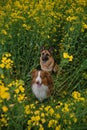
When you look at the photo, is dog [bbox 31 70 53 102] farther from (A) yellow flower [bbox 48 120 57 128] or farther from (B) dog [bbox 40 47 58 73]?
(A) yellow flower [bbox 48 120 57 128]

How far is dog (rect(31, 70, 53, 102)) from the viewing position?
4693 millimetres

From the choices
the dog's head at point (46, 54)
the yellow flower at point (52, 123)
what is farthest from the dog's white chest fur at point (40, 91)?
the yellow flower at point (52, 123)

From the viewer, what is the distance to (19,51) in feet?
19.1

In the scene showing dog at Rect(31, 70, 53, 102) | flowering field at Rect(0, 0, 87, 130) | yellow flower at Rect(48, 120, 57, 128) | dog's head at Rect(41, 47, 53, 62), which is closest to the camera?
yellow flower at Rect(48, 120, 57, 128)

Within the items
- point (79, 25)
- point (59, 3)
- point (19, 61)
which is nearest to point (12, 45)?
point (19, 61)

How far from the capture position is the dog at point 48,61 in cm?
578

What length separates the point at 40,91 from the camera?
479cm

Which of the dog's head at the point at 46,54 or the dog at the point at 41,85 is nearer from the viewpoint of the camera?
the dog at the point at 41,85

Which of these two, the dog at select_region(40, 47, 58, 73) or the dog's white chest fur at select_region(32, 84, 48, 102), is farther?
the dog at select_region(40, 47, 58, 73)

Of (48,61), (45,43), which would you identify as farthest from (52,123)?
(45,43)

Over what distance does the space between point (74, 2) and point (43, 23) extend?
1.39 m

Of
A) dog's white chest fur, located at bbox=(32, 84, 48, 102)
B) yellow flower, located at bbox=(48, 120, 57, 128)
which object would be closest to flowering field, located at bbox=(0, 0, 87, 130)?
dog's white chest fur, located at bbox=(32, 84, 48, 102)

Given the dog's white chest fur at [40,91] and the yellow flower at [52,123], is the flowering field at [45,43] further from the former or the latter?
the yellow flower at [52,123]

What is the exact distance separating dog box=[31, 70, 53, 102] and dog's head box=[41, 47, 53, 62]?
919 millimetres
